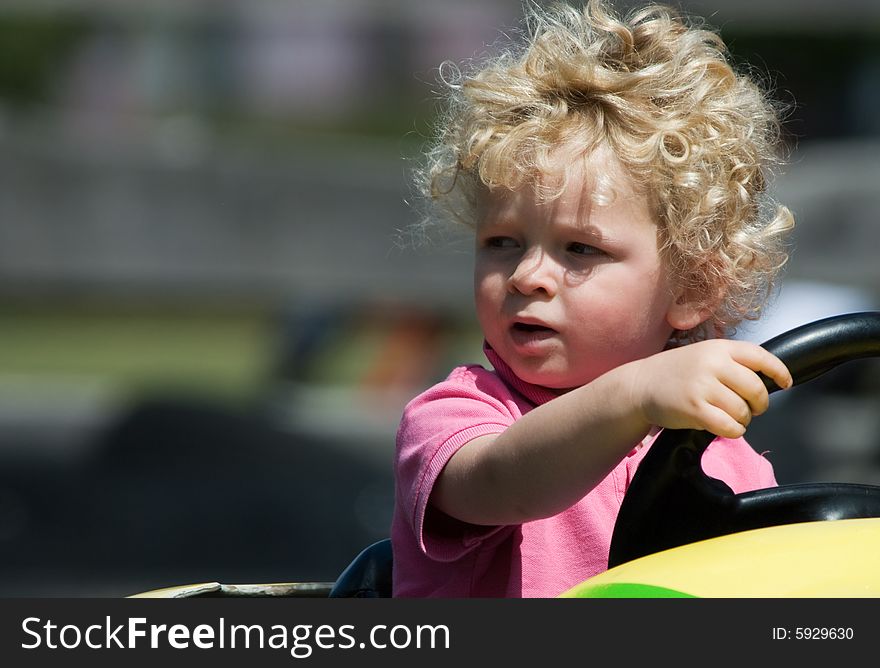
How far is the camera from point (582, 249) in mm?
1484

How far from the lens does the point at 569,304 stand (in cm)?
146

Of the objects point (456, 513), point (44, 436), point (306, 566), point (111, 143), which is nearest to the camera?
point (456, 513)

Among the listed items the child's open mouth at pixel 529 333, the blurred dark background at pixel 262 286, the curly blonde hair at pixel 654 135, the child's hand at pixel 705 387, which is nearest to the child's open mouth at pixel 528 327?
the child's open mouth at pixel 529 333

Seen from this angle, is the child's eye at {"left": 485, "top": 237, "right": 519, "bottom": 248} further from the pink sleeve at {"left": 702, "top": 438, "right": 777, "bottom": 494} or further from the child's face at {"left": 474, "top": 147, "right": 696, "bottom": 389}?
the pink sleeve at {"left": 702, "top": 438, "right": 777, "bottom": 494}

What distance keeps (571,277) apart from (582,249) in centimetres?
4

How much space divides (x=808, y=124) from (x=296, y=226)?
19.2 feet

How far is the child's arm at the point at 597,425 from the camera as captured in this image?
45.7 inches

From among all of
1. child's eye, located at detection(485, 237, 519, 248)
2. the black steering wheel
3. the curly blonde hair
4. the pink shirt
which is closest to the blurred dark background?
the curly blonde hair

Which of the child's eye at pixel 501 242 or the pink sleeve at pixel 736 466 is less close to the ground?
the child's eye at pixel 501 242

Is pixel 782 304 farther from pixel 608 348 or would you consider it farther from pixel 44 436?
pixel 608 348

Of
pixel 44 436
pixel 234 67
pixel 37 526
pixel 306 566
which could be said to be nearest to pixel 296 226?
pixel 306 566

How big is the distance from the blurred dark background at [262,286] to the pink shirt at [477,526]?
2.24 feet

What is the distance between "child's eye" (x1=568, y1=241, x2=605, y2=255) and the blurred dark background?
643 millimetres

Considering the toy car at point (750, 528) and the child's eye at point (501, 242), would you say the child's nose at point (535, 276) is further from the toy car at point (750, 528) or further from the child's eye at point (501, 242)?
the toy car at point (750, 528)
